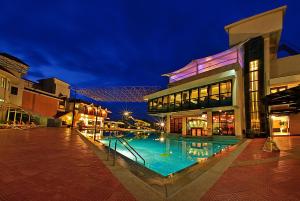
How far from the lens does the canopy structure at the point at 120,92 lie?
38500 mm

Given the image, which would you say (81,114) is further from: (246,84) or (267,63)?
(267,63)

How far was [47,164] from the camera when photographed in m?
5.01

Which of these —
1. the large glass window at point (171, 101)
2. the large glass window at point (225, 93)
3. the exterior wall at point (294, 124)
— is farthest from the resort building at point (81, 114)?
the exterior wall at point (294, 124)

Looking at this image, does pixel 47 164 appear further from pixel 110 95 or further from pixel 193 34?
pixel 193 34

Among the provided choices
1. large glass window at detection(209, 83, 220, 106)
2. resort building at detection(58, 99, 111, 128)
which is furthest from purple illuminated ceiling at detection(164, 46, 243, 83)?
resort building at detection(58, 99, 111, 128)

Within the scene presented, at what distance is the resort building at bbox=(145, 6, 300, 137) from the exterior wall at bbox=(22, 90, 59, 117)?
2626 cm

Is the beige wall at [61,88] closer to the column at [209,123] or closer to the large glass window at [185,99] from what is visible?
the large glass window at [185,99]

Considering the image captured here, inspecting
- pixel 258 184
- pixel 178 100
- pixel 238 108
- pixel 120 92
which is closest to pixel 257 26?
pixel 238 108

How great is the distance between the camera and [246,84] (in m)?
20.4

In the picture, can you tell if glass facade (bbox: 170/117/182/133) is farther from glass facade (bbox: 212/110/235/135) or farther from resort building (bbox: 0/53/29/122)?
resort building (bbox: 0/53/29/122)

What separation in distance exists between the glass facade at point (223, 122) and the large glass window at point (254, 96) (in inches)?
84.6

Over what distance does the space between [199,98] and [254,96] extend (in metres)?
5.72

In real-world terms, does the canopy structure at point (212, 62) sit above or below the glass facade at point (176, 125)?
above

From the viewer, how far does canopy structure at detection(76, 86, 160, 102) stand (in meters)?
38.5
